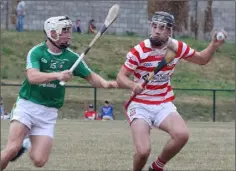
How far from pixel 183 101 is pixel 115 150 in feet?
55.2

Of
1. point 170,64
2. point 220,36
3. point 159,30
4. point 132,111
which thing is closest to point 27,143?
point 132,111

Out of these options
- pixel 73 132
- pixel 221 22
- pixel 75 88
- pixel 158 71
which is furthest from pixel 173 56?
pixel 221 22

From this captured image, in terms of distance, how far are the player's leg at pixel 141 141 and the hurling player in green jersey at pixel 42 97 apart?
73 centimetres

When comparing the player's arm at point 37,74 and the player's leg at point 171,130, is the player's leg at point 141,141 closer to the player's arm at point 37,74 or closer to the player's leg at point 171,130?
the player's leg at point 171,130

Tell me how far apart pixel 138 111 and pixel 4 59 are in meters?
26.6

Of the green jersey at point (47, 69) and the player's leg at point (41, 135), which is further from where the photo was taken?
the player's leg at point (41, 135)

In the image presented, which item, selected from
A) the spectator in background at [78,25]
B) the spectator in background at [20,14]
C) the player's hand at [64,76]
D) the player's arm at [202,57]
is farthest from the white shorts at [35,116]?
the spectator in background at [78,25]

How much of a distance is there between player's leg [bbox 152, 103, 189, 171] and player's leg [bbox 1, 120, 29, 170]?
1751 millimetres

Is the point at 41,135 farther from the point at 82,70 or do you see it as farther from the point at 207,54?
the point at 207,54

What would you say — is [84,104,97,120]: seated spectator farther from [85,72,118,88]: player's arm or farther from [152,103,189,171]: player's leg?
[85,72,118,88]: player's arm

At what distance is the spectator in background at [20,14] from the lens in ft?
123

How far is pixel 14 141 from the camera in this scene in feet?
31.6

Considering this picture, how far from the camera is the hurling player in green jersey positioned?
9672 millimetres

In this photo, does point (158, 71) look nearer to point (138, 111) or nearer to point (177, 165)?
point (138, 111)
